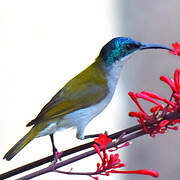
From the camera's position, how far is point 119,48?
261cm

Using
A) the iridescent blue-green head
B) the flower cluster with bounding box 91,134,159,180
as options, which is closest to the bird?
the iridescent blue-green head

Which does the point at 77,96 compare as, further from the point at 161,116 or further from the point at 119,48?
the point at 161,116

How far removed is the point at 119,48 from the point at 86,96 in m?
0.38

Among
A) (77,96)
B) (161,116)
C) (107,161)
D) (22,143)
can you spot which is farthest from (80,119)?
(161,116)

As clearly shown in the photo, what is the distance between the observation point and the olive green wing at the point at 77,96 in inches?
102

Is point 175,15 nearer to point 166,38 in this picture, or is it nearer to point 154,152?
point 166,38

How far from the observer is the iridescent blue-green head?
2.50 metres

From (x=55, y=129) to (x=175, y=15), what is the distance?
265 cm

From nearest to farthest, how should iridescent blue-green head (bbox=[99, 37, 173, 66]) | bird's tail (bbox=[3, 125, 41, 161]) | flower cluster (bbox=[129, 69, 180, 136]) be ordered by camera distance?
flower cluster (bbox=[129, 69, 180, 136]), bird's tail (bbox=[3, 125, 41, 161]), iridescent blue-green head (bbox=[99, 37, 173, 66])

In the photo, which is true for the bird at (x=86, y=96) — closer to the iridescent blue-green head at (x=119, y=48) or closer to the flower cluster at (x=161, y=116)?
the iridescent blue-green head at (x=119, y=48)

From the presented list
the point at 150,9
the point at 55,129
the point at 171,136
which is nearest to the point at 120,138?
the point at 55,129

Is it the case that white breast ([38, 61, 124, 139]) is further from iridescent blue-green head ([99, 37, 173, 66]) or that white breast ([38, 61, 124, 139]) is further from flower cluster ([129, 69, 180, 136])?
flower cluster ([129, 69, 180, 136])

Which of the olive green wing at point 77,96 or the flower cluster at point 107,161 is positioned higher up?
the olive green wing at point 77,96

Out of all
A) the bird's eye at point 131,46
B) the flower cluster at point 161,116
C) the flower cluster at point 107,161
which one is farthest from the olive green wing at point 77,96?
the flower cluster at point 161,116
